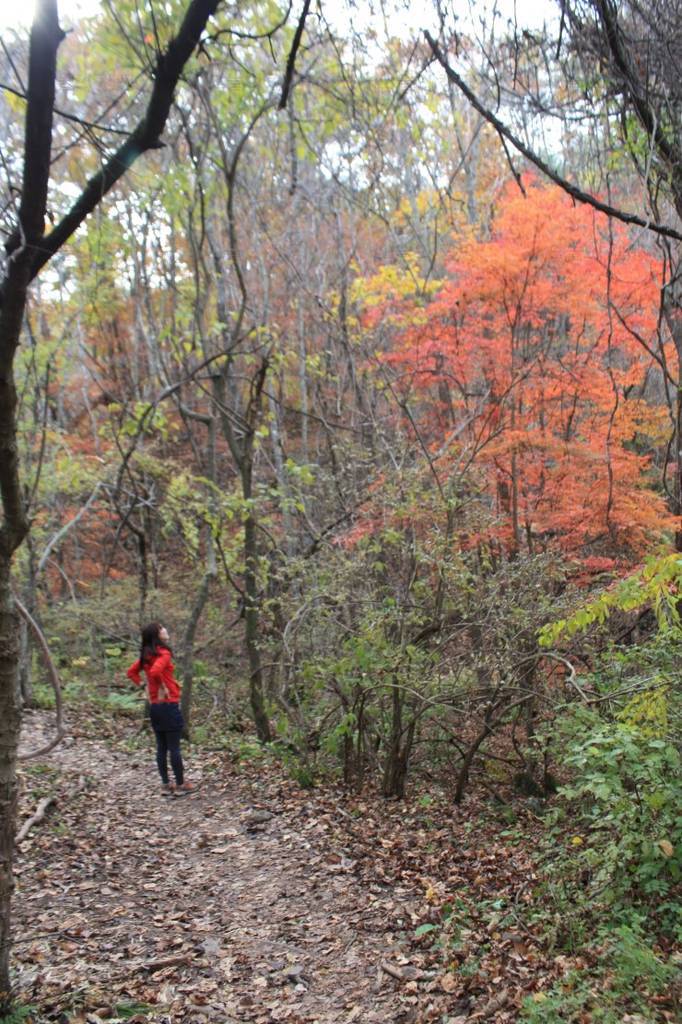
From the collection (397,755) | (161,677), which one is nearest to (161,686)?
(161,677)

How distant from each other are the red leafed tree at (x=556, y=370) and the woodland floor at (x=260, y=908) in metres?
4.09

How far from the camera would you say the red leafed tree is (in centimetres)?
890

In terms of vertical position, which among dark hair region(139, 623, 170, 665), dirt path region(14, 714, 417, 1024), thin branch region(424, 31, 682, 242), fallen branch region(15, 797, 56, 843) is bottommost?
dirt path region(14, 714, 417, 1024)

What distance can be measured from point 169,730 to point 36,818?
138cm

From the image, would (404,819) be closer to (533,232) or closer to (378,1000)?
(378,1000)

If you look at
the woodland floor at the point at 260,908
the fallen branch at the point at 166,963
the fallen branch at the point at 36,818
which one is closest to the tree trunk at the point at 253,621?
the woodland floor at the point at 260,908

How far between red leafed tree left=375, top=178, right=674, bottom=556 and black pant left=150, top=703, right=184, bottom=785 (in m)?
4.17

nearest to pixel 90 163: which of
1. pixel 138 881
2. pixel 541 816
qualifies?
pixel 138 881

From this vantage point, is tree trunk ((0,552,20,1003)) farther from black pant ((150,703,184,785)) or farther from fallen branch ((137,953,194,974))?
black pant ((150,703,184,785))

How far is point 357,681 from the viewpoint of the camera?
20.7 feet

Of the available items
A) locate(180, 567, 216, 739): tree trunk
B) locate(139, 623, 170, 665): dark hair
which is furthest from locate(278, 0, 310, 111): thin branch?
locate(180, 567, 216, 739): tree trunk

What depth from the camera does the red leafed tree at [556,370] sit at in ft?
29.2

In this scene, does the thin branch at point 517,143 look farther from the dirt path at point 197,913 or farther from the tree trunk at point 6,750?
the dirt path at point 197,913

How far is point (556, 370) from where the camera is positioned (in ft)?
32.7
